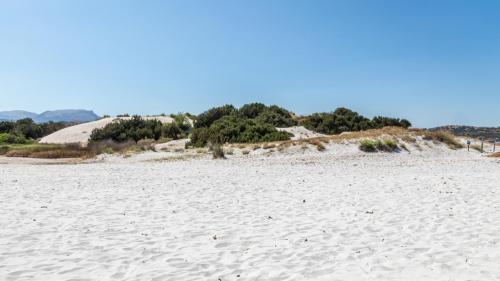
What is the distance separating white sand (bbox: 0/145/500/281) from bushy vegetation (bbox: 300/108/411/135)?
27764 mm

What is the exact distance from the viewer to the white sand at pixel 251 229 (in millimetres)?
6016

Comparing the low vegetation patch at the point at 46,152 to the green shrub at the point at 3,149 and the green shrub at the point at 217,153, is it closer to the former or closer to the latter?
the green shrub at the point at 3,149

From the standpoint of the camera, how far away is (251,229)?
27.4 feet

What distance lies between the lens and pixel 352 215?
31.4 ft

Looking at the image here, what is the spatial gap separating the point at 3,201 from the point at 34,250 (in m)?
5.43

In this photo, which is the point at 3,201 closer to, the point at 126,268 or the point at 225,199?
the point at 225,199

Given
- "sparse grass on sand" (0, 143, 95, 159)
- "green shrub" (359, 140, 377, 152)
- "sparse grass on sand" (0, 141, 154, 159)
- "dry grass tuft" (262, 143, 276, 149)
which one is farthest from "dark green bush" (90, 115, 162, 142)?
"green shrub" (359, 140, 377, 152)

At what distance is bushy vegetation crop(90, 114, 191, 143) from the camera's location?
38625mm

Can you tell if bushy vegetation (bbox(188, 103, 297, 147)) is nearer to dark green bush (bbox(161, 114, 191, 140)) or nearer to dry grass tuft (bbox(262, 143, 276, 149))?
dark green bush (bbox(161, 114, 191, 140))

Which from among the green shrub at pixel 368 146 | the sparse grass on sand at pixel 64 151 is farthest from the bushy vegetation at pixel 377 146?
the sparse grass on sand at pixel 64 151

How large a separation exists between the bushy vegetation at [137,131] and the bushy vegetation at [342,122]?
13.5 m

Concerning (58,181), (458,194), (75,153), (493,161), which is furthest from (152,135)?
(458,194)

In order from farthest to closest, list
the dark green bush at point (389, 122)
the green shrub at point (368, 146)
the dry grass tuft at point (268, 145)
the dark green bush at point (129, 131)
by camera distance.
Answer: the dark green bush at point (389, 122) < the dark green bush at point (129, 131) < the dry grass tuft at point (268, 145) < the green shrub at point (368, 146)

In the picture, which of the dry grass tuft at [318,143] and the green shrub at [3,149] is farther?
the green shrub at [3,149]
